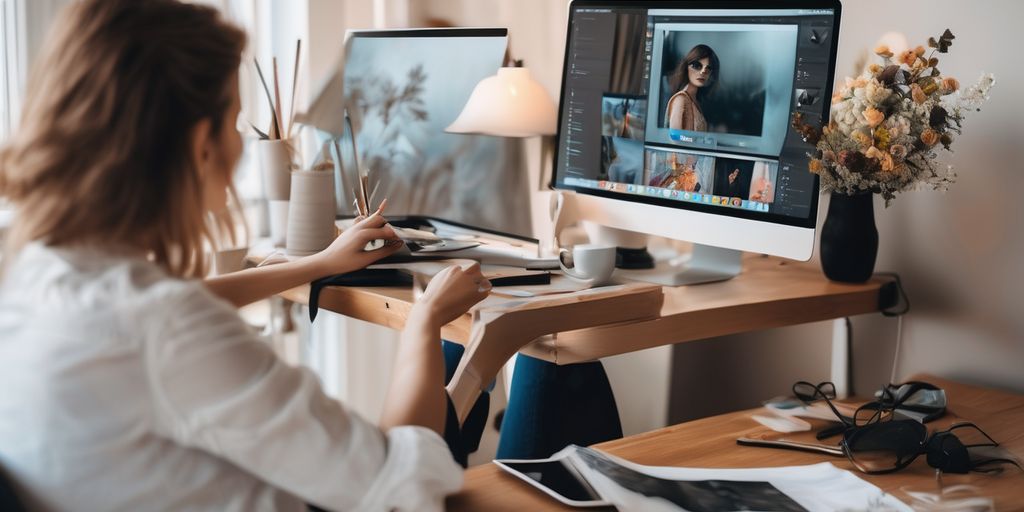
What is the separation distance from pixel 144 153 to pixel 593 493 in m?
0.56

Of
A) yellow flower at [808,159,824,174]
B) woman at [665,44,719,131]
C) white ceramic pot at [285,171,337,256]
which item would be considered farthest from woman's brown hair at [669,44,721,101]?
white ceramic pot at [285,171,337,256]

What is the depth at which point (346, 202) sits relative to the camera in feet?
6.64

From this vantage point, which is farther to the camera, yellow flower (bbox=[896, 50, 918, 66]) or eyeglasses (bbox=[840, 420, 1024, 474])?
yellow flower (bbox=[896, 50, 918, 66])

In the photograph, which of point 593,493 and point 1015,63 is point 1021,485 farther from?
point 1015,63

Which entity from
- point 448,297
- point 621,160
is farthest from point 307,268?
point 621,160

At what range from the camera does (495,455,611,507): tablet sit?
993 mm

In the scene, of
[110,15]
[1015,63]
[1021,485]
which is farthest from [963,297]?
[110,15]

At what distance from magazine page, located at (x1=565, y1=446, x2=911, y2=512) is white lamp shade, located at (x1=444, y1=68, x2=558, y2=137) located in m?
0.89

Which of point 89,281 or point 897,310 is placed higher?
point 89,281

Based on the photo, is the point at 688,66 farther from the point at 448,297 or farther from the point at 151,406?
the point at 151,406

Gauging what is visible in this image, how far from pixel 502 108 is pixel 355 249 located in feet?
1.79

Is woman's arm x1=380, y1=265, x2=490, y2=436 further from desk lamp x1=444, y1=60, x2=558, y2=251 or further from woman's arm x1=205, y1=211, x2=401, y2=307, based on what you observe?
desk lamp x1=444, y1=60, x2=558, y2=251

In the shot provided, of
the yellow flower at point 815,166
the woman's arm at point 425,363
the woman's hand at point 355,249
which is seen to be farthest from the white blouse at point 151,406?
the yellow flower at point 815,166

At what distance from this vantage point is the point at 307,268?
55.0 inches
